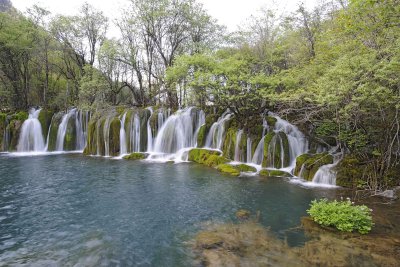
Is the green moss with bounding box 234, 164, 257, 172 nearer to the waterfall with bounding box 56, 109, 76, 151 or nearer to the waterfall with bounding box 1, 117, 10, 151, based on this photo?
the waterfall with bounding box 56, 109, 76, 151

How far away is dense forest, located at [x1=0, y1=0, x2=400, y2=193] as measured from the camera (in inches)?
394

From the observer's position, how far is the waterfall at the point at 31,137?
2761 cm

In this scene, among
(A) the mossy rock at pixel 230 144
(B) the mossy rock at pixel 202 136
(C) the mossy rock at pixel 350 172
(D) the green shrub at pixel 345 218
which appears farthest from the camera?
(B) the mossy rock at pixel 202 136

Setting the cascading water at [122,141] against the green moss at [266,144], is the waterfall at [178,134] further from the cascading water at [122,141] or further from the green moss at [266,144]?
the green moss at [266,144]

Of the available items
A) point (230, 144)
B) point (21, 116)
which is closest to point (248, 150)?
point (230, 144)

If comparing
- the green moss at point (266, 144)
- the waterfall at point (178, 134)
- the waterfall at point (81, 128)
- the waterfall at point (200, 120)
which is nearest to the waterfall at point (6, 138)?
the waterfall at point (81, 128)

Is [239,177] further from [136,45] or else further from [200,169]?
[136,45]

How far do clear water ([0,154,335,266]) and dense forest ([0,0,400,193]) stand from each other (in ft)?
12.1

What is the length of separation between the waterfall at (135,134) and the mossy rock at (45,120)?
10628 millimetres

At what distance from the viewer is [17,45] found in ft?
96.8

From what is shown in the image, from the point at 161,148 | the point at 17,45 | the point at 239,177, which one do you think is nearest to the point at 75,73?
the point at 17,45

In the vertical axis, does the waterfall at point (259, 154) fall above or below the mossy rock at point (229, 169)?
above

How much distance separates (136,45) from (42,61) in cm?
1278

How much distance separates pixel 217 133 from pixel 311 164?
324 inches
